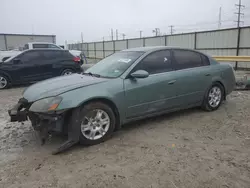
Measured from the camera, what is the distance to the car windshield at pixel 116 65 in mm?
4225

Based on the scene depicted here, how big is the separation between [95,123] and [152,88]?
4.16 feet

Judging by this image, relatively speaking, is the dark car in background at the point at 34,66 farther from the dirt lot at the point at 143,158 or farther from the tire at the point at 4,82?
the dirt lot at the point at 143,158

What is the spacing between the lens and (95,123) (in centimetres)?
369

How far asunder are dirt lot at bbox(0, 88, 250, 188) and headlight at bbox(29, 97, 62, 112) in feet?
2.24

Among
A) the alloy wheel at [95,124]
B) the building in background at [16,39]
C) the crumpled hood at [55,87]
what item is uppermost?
the building in background at [16,39]

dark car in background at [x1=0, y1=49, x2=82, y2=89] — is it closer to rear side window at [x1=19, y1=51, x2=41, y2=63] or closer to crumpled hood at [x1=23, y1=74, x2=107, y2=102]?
rear side window at [x1=19, y1=51, x2=41, y2=63]

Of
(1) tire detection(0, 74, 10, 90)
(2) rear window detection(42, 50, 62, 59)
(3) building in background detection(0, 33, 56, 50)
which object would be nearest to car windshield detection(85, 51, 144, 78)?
(2) rear window detection(42, 50, 62, 59)

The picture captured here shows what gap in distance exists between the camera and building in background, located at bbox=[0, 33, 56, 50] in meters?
25.0

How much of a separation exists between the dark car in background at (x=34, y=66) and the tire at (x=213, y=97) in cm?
681

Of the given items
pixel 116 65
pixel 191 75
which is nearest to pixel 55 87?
pixel 116 65

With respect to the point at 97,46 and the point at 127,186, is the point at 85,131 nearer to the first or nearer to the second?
the point at 127,186

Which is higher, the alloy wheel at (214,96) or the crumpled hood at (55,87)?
the crumpled hood at (55,87)

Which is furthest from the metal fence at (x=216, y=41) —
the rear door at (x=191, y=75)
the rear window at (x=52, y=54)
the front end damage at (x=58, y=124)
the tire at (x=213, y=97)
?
the front end damage at (x=58, y=124)

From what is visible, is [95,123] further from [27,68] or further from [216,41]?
[216,41]
